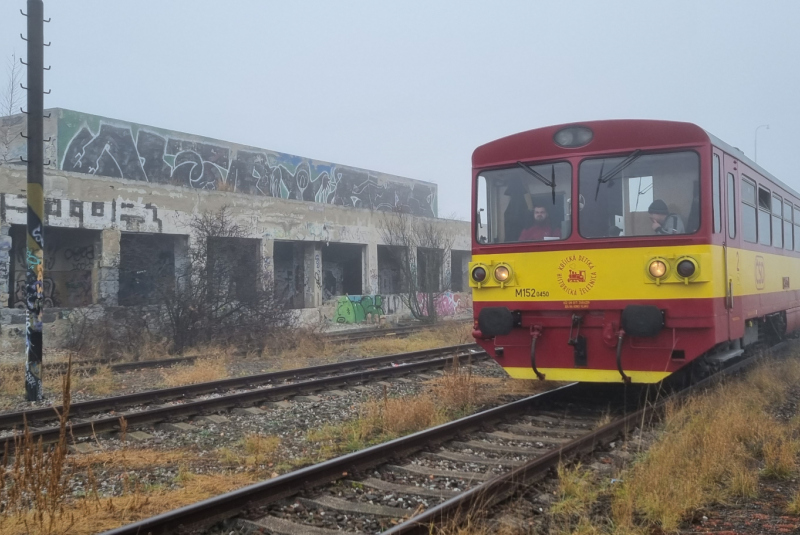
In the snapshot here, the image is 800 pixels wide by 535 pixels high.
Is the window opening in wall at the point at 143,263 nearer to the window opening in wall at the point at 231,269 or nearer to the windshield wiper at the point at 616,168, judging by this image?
the window opening in wall at the point at 231,269

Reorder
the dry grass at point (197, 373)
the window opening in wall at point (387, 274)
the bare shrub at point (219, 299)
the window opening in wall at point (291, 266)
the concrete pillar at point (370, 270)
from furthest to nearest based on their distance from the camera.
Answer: the window opening in wall at point (387, 274)
the concrete pillar at point (370, 270)
the window opening in wall at point (291, 266)
the bare shrub at point (219, 299)
the dry grass at point (197, 373)

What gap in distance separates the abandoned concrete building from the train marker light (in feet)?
39.0

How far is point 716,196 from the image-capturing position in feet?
24.9

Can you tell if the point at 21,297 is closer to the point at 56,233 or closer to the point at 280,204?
the point at 56,233

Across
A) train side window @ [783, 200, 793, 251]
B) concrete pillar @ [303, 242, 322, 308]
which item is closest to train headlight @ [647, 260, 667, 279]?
train side window @ [783, 200, 793, 251]

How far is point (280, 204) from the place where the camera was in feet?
81.1

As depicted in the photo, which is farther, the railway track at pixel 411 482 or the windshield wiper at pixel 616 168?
the windshield wiper at pixel 616 168

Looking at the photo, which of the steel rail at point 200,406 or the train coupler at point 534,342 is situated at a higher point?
the train coupler at point 534,342

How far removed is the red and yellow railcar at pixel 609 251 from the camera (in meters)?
7.27

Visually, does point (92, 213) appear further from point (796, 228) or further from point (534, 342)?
point (796, 228)

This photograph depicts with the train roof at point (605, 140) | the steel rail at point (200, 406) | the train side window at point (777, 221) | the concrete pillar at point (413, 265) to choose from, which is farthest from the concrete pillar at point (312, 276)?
the train roof at point (605, 140)

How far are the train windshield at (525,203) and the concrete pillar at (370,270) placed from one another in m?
20.0

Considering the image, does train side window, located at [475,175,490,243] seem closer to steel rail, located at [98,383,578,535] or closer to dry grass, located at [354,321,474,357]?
steel rail, located at [98,383,578,535]

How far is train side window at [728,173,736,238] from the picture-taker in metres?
8.06
